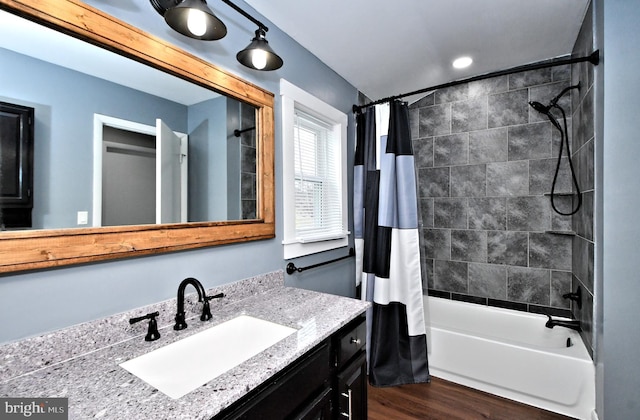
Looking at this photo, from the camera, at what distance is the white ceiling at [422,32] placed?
5.56 feet

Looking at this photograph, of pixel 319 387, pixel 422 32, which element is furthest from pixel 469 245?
pixel 319 387

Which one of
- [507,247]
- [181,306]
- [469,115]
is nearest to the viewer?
[181,306]

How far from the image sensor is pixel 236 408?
76 centimetres

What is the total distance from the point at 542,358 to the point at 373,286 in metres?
1.16

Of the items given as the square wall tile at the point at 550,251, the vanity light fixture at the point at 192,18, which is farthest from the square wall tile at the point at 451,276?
the vanity light fixture at the point at 192,18

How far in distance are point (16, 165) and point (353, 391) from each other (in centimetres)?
150

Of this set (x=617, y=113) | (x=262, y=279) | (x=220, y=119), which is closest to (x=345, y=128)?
(x=220, y=119)

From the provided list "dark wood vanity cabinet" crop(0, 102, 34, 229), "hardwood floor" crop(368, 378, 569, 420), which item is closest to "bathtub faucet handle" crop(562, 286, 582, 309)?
"hardwood floor" crop(368, 378, 569, 420)

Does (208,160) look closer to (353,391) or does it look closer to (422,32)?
(353,391)

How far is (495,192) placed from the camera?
2.65m

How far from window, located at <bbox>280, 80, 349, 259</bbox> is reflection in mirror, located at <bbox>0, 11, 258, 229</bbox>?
43 centimetres

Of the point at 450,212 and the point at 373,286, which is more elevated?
the point at 450,212

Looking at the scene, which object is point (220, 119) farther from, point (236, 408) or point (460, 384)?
point (460, 384)

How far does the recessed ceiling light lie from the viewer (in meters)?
2.34
